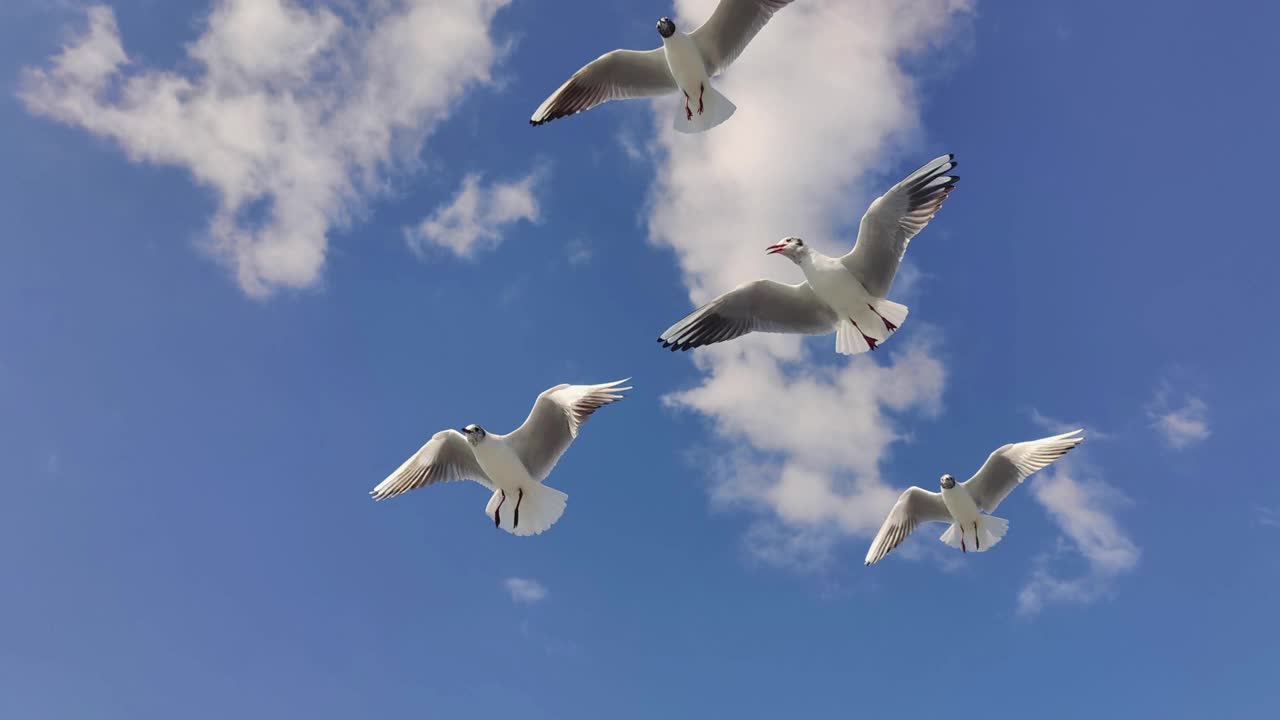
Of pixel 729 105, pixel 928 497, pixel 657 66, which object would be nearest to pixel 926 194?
pixel 729 105

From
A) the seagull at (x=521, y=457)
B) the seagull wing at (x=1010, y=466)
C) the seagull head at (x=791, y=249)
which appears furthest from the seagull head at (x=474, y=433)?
the seagull wing at (x=1010, y=466)

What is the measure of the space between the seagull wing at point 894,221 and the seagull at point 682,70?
2.37 metres

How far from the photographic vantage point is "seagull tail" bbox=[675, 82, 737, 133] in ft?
40.9

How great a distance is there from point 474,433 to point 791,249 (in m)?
3.97

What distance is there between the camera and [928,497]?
46.2ft

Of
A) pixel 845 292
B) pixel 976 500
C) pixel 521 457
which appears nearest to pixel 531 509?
pixel 521 457

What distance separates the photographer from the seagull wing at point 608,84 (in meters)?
12.8

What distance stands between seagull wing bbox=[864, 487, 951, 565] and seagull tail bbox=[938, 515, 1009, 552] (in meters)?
0.27

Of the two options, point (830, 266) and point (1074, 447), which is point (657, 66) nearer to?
point (830, 266)

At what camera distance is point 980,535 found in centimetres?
1390

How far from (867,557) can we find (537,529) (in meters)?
4.31

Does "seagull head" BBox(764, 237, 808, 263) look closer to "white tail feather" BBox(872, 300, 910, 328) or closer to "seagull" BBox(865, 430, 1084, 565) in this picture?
"white tail feather" BBox(872, 300, 910, 328)

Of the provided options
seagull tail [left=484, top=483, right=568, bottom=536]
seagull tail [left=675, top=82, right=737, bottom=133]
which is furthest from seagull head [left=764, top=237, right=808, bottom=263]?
seagull tail [left=484, top=483, right=568, bottom=536]

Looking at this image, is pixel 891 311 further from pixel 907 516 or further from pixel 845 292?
pixel 907 516
